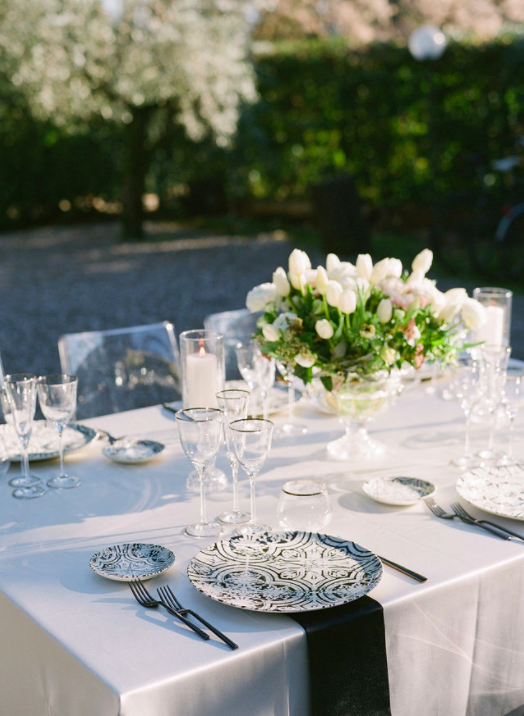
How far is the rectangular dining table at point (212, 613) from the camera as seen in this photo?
51.0 inches

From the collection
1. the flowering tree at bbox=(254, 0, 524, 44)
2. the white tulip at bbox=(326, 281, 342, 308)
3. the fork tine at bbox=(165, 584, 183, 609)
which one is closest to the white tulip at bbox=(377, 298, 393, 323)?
the white tulip at bbox=(326, 281, 342, 308)

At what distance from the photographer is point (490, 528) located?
173 centimetres

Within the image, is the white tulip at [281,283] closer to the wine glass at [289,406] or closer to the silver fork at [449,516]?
the wine glass at [289,406]

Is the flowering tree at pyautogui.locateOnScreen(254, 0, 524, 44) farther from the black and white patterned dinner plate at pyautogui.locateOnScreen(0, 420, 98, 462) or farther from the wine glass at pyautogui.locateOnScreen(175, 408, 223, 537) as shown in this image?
the wine glass at pyautogui.locateOnScreen(175, 408, 223, 537)

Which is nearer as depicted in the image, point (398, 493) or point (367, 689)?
point (367, 689)

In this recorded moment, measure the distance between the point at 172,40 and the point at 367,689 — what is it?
899 centimetres

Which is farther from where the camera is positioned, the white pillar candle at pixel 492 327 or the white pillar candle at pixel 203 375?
the white pillar candle at pixel 492 327

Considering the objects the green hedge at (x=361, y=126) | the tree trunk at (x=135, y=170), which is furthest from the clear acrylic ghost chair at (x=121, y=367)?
the tree trunk at (x=135, y=170)

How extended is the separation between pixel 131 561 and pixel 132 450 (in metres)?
0.63

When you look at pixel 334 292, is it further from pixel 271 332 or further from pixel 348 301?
pixel 271 332

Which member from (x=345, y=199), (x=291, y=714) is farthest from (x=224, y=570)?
(x=345, y=199)

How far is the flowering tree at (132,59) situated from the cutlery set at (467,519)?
26.6 feet

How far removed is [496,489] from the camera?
75.2 inches

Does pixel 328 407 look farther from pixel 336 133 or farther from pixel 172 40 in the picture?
pixel 336 133
